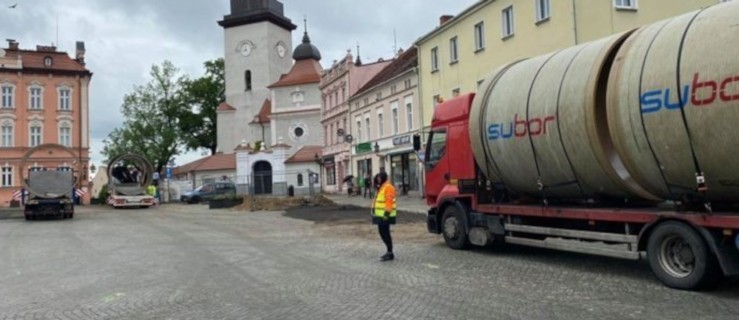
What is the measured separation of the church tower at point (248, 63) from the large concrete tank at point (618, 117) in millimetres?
60662

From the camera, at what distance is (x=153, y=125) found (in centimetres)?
7050

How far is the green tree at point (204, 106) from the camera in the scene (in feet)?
247

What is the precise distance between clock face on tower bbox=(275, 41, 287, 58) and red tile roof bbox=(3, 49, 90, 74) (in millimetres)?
21251

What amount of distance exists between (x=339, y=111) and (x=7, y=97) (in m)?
28.8

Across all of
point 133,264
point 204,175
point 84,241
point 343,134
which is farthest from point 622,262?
point 204,175

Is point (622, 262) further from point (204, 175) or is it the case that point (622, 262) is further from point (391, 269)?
point (204, 175)

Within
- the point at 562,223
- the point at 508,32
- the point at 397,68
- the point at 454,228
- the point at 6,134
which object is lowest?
the point at 454,228

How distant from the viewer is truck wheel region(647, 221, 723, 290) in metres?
7.41

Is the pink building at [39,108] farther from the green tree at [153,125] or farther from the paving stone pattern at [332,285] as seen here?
the paving stone pattern at [332,285]

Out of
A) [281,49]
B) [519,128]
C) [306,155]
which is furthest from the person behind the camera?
[281,49]

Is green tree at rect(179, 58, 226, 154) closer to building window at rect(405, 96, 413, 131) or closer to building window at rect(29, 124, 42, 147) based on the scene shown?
building window at rect(29, 124, 42, 147)

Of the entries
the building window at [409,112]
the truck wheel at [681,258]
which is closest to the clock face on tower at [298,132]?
the building window at [409,112]

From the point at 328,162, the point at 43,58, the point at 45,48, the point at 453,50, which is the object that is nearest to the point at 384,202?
the point at 453,50

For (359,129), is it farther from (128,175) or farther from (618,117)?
(618,117)
